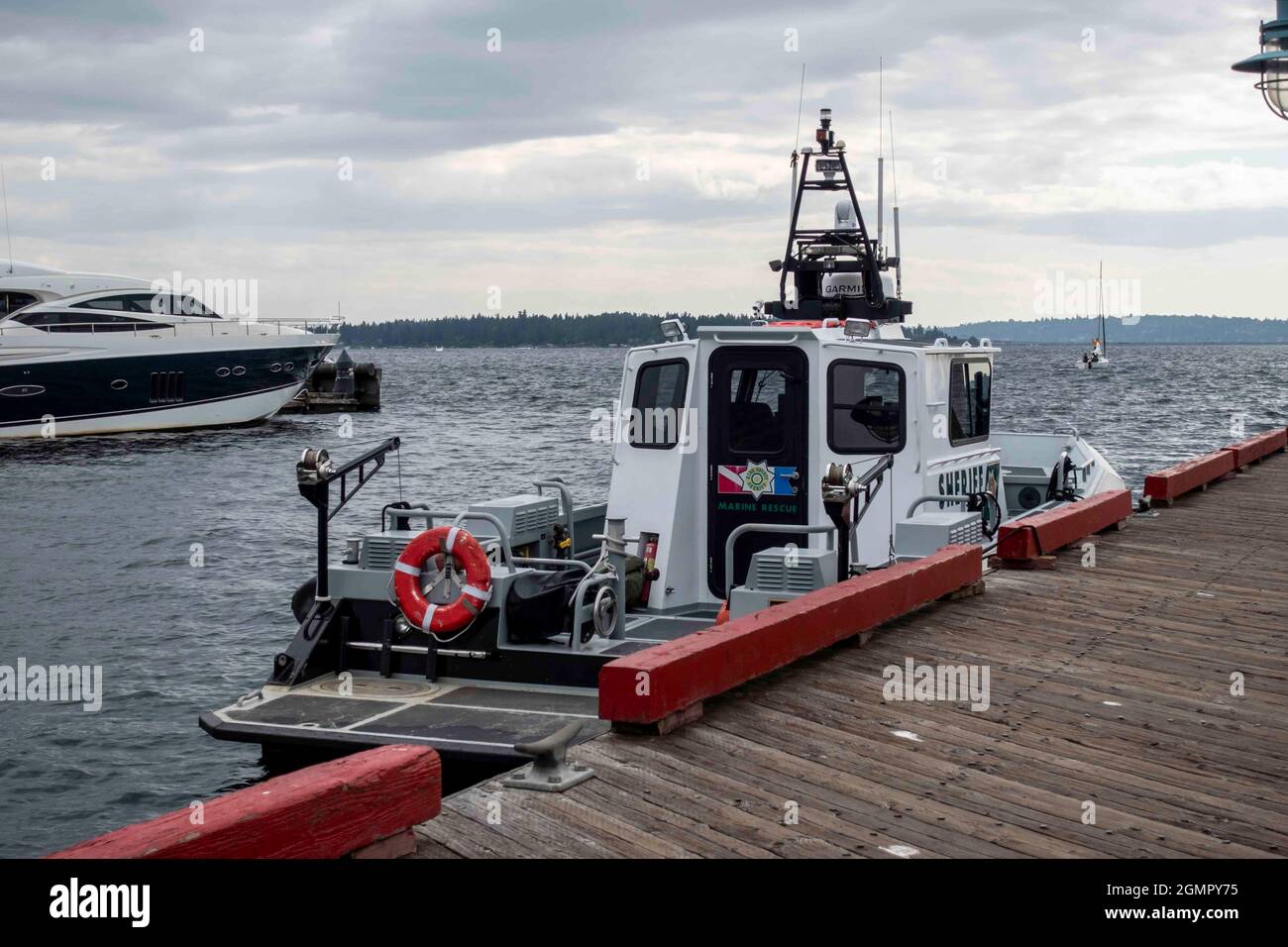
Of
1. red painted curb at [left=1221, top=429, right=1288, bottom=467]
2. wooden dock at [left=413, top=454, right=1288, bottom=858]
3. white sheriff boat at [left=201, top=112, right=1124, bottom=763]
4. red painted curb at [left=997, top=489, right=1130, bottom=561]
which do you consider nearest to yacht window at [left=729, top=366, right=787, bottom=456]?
white sheriff boat at [left=201, top=112, right=1124, bottom=763]

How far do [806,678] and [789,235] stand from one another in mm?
8063

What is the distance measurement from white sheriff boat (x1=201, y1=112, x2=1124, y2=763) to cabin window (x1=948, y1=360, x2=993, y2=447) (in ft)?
0.10

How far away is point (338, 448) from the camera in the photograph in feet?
169

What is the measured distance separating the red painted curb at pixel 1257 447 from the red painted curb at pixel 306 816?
17961mm

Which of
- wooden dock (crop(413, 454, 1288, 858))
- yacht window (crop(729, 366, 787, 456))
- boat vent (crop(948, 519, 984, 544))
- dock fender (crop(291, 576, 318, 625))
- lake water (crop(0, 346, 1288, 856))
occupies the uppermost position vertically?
yacht window (crop(729, 366, 787, 456))

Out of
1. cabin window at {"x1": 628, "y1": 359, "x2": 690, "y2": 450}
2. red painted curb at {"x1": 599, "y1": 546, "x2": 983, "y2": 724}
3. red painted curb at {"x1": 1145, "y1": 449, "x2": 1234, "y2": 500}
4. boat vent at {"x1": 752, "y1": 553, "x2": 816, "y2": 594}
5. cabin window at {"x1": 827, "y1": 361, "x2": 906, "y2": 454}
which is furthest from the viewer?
red painted curb at {"x1": 1145, "y1": 449, "x2": 1234, "y2": 500}

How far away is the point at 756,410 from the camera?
37.6ft

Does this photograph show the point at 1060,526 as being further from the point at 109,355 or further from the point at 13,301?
the point at 13,301

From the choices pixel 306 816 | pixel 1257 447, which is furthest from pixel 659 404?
pixel 1257 447

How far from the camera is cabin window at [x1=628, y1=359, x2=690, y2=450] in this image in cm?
1162

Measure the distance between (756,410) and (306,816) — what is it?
24.9 ft

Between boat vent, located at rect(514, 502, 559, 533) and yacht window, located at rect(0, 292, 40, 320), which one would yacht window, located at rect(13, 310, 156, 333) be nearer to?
yacht window, located at rect(0, 292, 40, 320)
